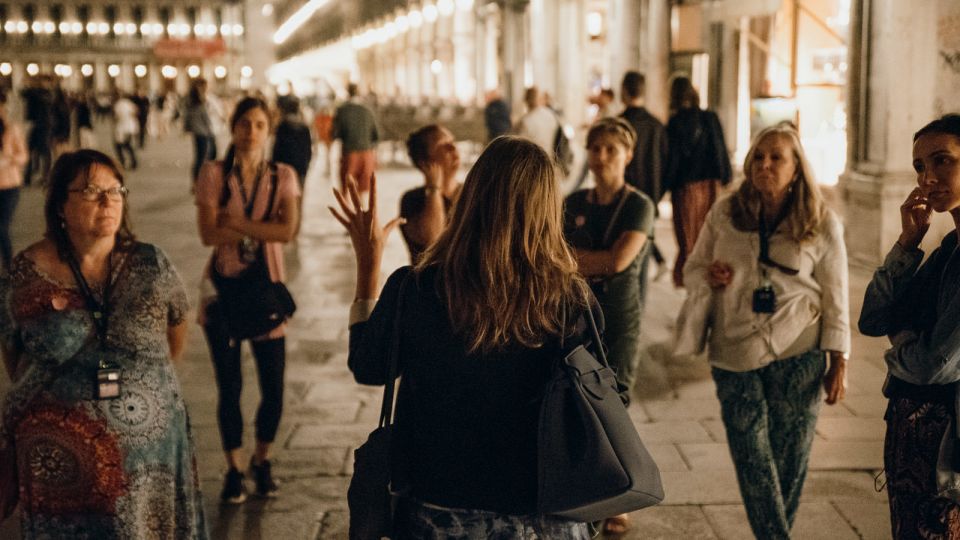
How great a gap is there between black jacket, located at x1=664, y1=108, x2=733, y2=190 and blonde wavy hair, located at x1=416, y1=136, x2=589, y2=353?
618cm

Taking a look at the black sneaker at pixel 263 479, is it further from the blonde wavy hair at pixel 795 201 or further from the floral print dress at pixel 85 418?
the blonde wavy hair at pixel 795 201

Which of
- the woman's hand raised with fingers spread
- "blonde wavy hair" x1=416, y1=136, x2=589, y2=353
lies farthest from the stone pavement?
"blonde wavy hair" x1=416, y1=136, x2=589, y2=353

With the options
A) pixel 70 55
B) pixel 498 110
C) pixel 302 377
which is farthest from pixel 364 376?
pixel 70 55

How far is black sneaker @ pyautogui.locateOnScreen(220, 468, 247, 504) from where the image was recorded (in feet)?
16.1

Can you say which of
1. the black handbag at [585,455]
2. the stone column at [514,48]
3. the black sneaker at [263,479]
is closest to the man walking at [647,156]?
the black sneaker at [263,479]

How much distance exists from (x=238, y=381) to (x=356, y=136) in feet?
29.3

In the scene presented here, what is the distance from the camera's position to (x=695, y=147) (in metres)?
8.52

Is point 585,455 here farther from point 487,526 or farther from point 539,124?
point 539,124

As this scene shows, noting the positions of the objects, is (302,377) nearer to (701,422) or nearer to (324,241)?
(701,422)

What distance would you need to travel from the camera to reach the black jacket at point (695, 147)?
8484 millimetres

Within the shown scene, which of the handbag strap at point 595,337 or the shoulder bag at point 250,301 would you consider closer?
the handbag strap at point 595,337

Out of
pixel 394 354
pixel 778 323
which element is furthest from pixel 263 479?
pixel 394 354

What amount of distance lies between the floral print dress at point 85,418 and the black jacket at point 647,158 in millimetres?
5426

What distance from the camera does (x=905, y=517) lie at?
2.96 meters
